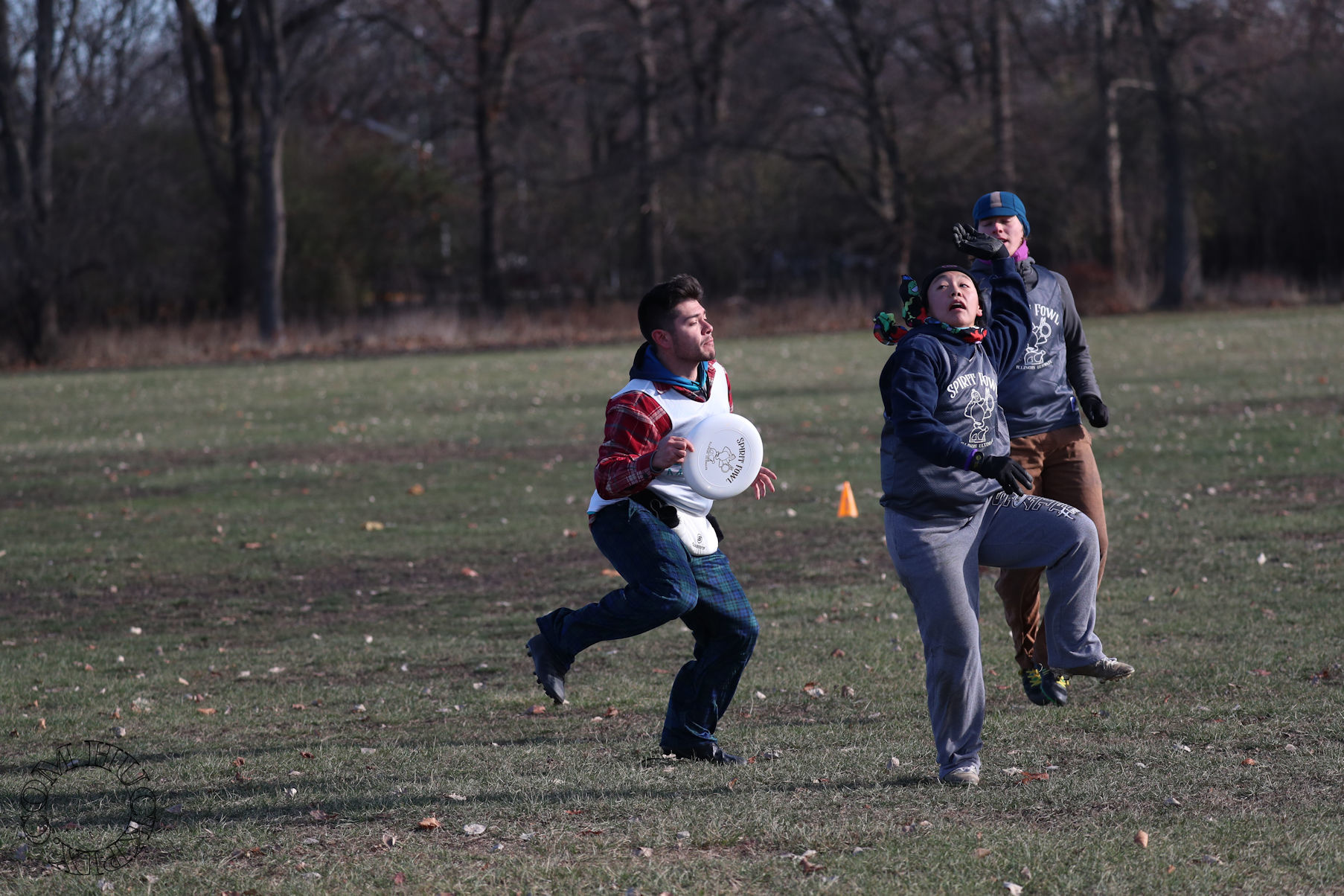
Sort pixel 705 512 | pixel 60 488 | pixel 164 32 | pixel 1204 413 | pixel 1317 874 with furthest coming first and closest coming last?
1. pixel 164 32
2. pixel 1204 413
3. pixel 60 488
4. pixel 705 512
5. pixel 1317 874

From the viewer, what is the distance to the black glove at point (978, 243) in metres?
5.32

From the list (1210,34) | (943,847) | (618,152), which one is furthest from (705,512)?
→ (618,152)

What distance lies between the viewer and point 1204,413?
17.0m

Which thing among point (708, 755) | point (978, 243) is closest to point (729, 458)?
point (708, 755)

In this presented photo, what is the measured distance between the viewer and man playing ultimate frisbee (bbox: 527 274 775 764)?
15.9 ft

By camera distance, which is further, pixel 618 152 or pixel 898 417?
pixel 618 152

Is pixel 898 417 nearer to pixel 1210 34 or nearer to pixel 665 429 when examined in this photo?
pixel 665 429

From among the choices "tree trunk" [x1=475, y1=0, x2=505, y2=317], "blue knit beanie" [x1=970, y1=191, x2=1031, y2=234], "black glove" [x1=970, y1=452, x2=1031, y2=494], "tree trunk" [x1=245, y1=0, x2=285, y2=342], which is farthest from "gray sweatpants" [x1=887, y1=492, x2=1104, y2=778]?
"tree trunk" [x1=475, y1=0, x2=505, y2=317]

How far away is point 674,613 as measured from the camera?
484cm

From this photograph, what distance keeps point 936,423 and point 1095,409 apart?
181 cm

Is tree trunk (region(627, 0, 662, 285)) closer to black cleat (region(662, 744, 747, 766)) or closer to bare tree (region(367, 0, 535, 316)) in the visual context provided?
bare tree (region(367, 0, 535, 316))

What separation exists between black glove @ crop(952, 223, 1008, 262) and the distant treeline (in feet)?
112

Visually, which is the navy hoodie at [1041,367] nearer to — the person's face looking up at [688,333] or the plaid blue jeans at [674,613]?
the person's face looking up at [688,333]

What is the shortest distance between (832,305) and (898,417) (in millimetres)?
34502
